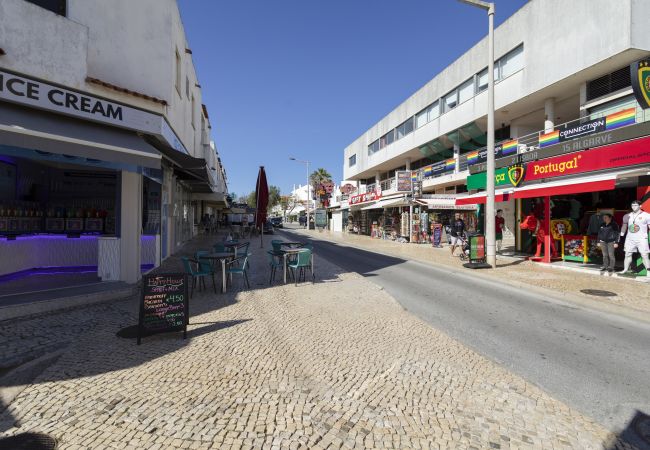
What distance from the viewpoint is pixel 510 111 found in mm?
19172

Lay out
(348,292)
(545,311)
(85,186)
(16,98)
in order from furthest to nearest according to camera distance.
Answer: (85,186), (348,292), (545,311), (16,98)

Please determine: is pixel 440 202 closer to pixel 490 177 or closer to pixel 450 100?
pixel 450 100

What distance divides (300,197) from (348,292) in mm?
98532

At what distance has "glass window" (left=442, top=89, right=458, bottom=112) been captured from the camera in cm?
2328

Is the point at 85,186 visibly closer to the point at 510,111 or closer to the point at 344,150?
the point at 510,111

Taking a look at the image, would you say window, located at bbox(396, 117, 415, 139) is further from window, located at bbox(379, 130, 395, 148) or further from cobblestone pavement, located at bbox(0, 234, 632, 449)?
cobblestone pavement, located at bbox(0, 234, 632, 449)

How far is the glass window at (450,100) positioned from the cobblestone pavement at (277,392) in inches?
864

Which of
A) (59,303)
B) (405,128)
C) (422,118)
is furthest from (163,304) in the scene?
(405,128)

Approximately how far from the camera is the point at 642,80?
9.19 m

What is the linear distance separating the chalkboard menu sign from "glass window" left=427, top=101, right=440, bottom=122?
2469 cm

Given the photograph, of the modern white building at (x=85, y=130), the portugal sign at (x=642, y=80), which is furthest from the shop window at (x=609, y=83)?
the modern white building at (x=85, y=130)

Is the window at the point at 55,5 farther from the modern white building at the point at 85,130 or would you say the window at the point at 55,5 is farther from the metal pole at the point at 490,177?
the metal pole at the point at 490,177

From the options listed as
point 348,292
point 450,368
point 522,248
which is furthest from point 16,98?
point 522,248

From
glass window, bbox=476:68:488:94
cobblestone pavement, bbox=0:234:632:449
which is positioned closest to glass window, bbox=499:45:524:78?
glass window, bbox=476:68:488:94
